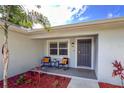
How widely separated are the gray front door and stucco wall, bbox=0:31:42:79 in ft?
11.9

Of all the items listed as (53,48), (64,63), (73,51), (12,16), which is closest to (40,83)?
(64,63)

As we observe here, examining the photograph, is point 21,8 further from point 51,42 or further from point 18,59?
point 51,42

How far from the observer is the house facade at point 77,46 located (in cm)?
454

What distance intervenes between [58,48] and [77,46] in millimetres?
1873

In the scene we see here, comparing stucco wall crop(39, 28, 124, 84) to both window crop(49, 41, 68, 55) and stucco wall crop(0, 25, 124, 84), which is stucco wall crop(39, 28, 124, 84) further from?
window crop(49, 41, 68, 55)

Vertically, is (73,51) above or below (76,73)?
above

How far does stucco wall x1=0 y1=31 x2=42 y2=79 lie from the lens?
5700 millimetres

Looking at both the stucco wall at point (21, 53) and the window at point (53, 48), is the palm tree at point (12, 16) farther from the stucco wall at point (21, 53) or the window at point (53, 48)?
the window at point (53, 48)

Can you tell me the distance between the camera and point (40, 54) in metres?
8.54

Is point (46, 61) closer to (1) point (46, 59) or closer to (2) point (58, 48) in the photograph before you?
(1) point (46, 59)

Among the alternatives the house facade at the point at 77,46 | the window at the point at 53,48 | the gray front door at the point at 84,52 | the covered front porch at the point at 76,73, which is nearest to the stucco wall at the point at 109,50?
the house facade at the point at 77,46

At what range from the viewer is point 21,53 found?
6.41 meters

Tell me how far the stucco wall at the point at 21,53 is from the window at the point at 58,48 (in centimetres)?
127
